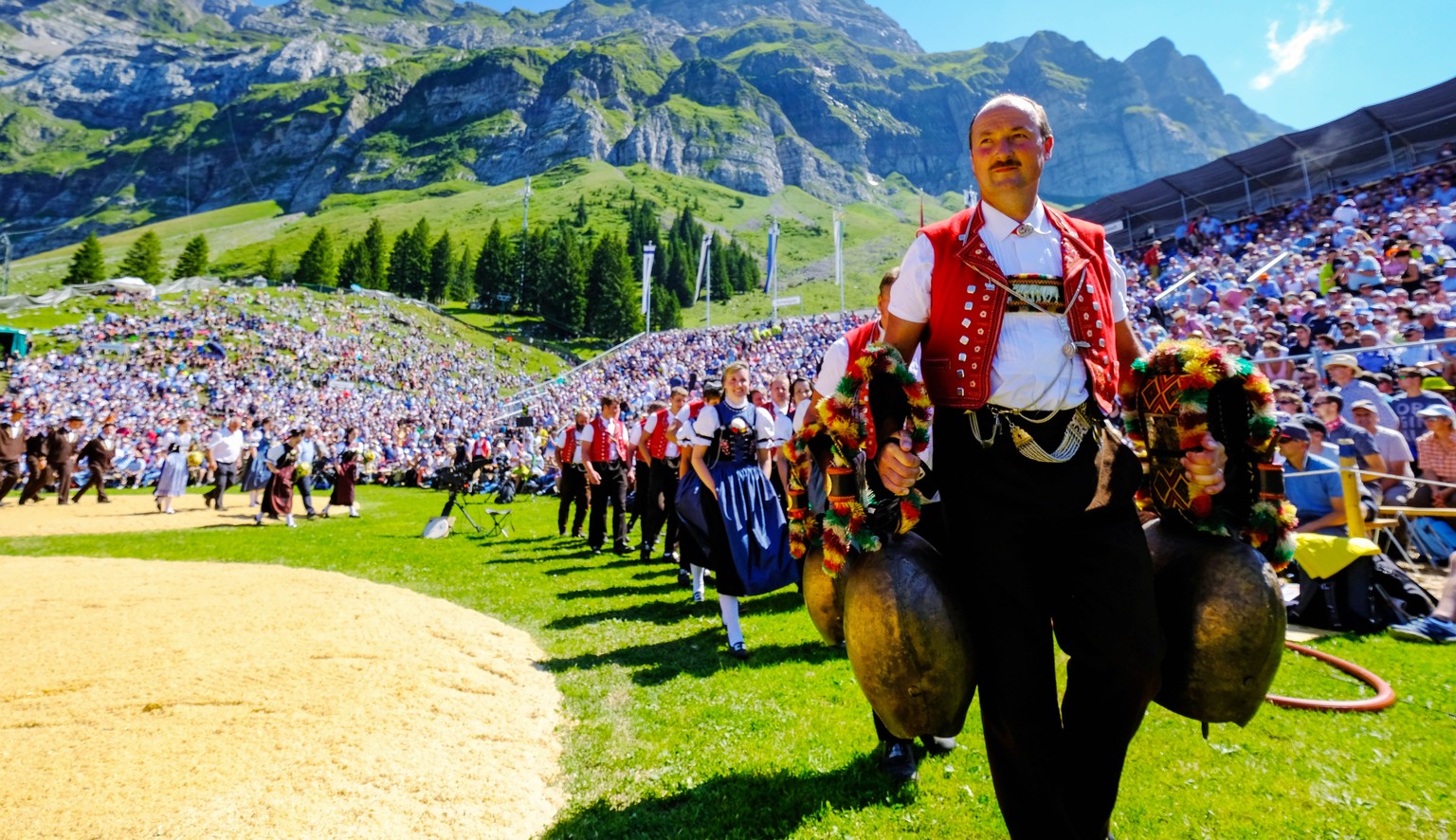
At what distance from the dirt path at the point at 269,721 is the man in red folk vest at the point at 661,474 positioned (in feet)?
12.1

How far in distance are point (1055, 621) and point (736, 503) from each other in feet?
14.5

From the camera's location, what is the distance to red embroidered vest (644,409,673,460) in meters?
10.6

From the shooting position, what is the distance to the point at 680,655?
612 cm

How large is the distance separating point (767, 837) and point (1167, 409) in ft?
8.10

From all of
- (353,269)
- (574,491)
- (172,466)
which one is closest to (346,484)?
(172,466)

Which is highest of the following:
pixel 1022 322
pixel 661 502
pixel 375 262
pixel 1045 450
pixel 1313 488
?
pixel 375 262

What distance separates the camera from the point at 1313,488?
729cm

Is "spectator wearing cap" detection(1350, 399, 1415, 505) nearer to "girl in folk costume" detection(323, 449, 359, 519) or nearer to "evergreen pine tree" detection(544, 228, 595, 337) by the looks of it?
"girl in folk costume" detection(323, 449, 359, 519)

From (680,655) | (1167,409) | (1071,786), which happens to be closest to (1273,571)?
(1167,409)

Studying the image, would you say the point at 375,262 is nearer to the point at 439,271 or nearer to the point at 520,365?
the point at 439,271

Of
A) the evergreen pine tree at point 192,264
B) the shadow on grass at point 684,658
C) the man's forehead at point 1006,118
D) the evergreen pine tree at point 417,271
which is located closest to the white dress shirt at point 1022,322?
the man's forehead at point 1006,118

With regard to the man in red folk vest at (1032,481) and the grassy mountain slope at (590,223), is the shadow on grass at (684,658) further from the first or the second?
the grassy mountain slope at (590,223)

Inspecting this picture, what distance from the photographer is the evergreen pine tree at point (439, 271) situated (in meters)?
94.9

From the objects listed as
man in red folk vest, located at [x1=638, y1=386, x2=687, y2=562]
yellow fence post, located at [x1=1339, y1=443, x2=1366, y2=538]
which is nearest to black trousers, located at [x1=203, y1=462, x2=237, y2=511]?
man in red folk vest, located at [x1=638, y1=386, x2=687, y2=562]
